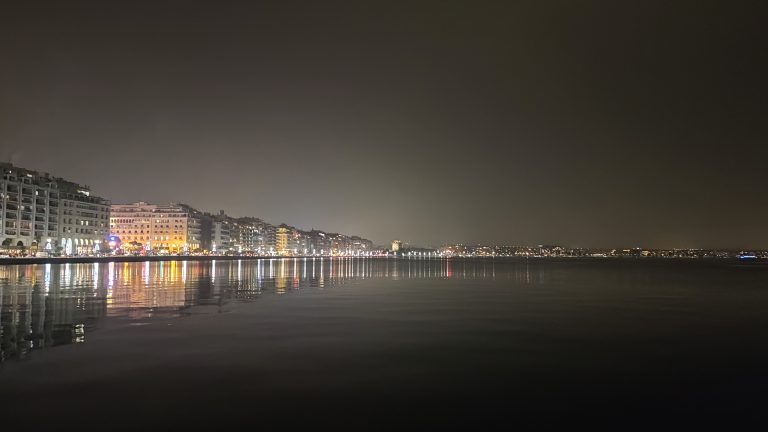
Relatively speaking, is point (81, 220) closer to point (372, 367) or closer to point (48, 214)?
point (48, 214)

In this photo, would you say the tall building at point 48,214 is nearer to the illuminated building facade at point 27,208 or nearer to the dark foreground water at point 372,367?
the illuminated building facade at point 27,208

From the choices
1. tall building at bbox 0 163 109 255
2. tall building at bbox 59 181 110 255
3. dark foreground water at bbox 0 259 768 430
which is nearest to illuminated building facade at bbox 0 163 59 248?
tall building at bbox 0 163 109 255

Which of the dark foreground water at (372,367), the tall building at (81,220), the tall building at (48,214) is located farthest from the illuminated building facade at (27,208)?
the dark foreground water at (372,367)

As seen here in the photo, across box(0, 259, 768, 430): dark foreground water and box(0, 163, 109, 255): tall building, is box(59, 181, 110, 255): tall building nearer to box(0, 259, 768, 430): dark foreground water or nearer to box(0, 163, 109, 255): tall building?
box(0, 163, 109, 255): tall building

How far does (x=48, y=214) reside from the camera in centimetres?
14025

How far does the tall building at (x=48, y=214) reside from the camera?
414ft

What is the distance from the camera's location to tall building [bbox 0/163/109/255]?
4968 inches

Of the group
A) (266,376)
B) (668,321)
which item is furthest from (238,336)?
(668,321)

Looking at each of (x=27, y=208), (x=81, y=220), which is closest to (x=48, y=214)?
(x=27, y=208)

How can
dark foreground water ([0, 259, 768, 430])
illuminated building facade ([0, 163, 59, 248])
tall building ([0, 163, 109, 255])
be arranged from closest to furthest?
dark foreground water ([0, 259, 768, 430]) < illuminated building facade ([0, 163, 59, 248]) < tall building ([0, 163, 109, 255])

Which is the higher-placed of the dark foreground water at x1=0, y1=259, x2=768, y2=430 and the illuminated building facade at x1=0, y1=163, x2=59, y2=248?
the illuminated building facade at x1=0, y1=163, x2=59, y2=248

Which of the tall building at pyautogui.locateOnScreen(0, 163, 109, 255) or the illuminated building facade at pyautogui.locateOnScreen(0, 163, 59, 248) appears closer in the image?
the illuminated building facade at pyautogui.locateOnScreen(0, 163, 59, 248)

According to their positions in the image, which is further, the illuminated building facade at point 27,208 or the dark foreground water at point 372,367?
the illuminated building facade at point 27,208

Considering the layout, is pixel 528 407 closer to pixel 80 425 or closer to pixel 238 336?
pixel 80 425
